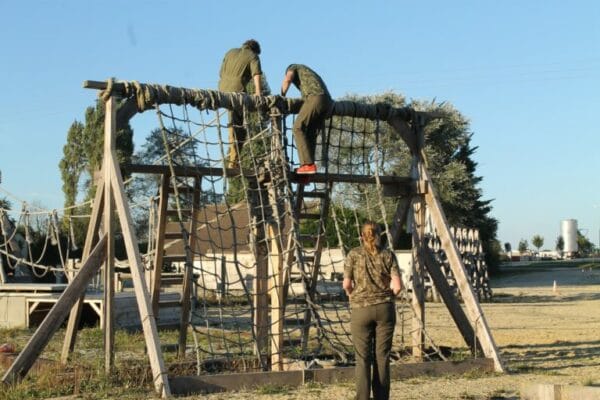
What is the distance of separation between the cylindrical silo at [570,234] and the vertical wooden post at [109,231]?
96.2m

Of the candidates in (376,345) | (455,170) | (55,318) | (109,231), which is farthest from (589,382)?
(455,170)

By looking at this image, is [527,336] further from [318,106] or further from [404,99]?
[404,99]

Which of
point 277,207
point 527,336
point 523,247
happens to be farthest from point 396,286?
point 523,247

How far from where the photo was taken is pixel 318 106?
10.4 meters

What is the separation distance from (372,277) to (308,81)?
11.4 ft

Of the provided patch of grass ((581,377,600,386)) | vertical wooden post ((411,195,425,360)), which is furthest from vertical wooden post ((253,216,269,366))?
patch of grass ((581,377,600,386))

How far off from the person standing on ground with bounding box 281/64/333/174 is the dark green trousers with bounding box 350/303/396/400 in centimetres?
306

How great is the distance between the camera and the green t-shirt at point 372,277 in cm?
768

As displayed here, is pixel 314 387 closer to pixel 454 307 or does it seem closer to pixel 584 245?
pixel 454 307

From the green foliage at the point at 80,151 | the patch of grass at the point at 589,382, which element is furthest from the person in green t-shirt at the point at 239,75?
the green foliage at the point at 80,151

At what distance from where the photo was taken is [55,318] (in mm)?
8750

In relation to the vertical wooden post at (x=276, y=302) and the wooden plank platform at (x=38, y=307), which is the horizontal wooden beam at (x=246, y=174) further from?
the wooden plank platform at (x=38, y=307)

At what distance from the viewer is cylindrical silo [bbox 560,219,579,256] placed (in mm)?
101463

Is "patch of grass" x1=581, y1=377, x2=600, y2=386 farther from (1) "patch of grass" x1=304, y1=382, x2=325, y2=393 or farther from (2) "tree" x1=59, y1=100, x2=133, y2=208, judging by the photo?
(2) "tree" x1=59, y1=100, x2=133, y2=208
